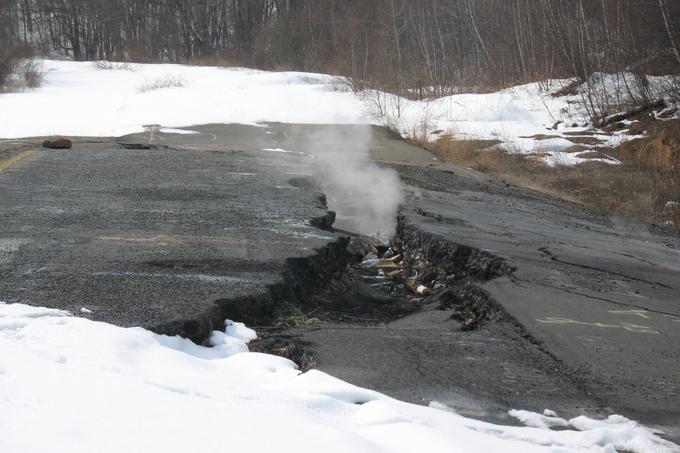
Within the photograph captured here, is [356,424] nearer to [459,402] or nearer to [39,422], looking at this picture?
[459,402]

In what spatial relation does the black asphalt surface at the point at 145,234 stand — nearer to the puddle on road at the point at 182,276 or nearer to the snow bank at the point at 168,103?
the puddle on road at the point at 182,276

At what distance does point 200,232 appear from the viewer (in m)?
6.86

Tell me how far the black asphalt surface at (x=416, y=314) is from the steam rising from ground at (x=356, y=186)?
32cm

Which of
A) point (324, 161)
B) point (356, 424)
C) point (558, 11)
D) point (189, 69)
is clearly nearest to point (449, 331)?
point (356, 424)

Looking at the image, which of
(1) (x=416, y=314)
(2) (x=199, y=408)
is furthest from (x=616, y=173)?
(2) (x=199, y=408)

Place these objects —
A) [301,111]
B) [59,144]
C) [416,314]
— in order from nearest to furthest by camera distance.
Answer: [416,314]
[59,144]
[301,111]

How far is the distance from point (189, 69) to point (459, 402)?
34646mm

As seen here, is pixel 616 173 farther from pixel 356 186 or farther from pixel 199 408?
pixel 199 408

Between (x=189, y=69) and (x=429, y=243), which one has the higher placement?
(x=189, y=69)

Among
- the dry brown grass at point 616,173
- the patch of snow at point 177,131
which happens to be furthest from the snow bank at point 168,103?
the dry brown grass at point 616,173

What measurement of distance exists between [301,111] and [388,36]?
10.9 meters

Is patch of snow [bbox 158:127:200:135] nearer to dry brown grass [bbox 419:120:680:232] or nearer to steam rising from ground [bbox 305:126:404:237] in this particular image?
steam rising from ground [bbox 305:126:404:237]

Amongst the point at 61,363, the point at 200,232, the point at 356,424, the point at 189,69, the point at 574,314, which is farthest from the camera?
the point at 189,69

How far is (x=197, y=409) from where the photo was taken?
3115mm
